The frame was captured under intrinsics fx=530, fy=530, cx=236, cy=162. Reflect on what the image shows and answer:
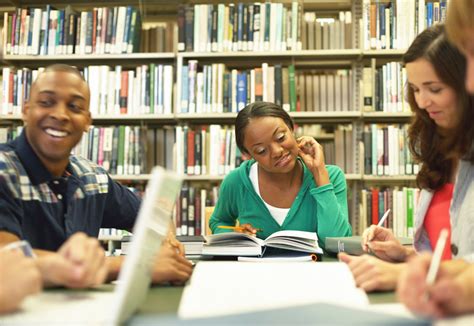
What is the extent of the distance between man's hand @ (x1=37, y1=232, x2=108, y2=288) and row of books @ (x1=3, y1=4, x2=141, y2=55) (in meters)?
2.50

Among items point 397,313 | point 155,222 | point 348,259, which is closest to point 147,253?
point 155,222

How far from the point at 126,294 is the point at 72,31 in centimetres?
281

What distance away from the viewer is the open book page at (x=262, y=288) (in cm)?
70

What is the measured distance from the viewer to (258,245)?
1.41m

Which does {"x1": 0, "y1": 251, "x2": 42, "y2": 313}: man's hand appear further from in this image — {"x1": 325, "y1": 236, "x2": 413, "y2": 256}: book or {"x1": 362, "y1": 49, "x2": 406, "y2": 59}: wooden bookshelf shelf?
{"x1": 362, "y1": 49, "x2": 406, "y2": 59}: wooden bookshelf shelf

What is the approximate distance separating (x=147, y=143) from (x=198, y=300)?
2.46 meters

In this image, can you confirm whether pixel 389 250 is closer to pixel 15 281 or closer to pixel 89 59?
pixel 15 281

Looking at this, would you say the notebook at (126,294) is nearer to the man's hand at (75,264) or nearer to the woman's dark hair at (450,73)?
the man's hand at (75,264)

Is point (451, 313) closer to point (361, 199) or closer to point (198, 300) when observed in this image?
point (198, 300)

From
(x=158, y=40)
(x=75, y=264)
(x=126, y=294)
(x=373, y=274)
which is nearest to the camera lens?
(x=126, y=294)

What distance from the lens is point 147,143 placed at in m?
3.13

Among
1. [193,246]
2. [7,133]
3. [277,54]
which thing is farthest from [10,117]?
[193,246]

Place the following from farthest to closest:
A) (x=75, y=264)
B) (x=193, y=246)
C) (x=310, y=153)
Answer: (x=310, y=153), (x=193, y=246), (x=75, y=264)

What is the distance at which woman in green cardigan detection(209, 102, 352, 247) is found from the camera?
1900mm
